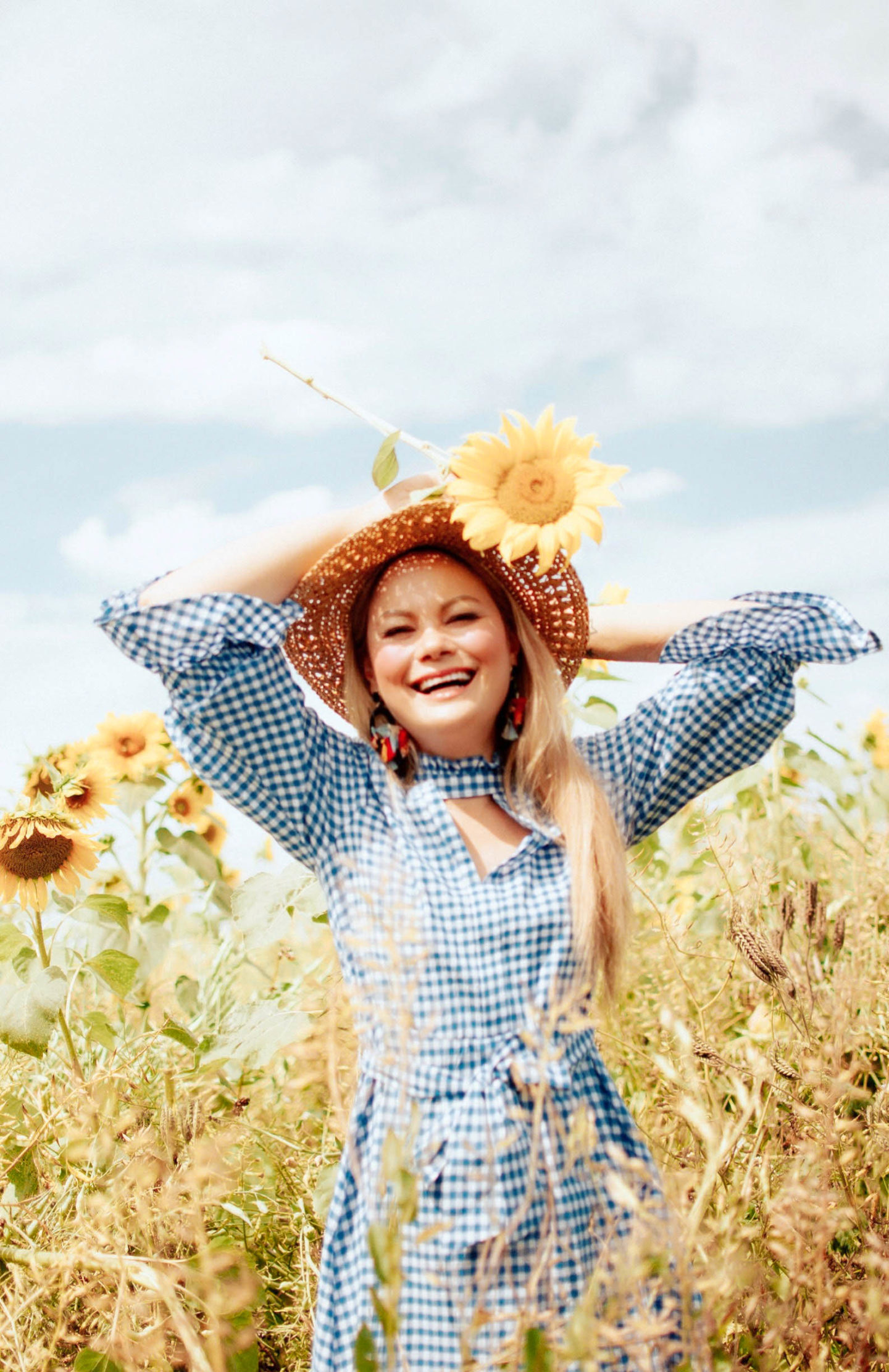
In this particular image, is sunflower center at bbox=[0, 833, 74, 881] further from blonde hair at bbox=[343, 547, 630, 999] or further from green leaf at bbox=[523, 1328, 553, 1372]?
green leaf at bbox=[523, 1328, 553, 1372]

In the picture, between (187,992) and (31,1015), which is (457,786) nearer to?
(31,1015)

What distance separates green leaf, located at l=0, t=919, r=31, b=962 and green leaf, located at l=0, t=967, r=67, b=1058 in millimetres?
118

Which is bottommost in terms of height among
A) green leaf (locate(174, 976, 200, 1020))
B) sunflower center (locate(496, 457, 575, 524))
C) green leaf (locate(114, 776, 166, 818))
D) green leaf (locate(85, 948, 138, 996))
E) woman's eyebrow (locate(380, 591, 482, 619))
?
green leaf (locate(174, 976, 200, 1020))

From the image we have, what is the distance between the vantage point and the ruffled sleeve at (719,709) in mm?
2014

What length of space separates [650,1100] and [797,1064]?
0.52 meters

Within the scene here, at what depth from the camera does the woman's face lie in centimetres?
189

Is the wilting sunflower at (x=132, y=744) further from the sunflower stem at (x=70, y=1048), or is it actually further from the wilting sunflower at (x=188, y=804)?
the sunflower stem at (x=70, y=1048)

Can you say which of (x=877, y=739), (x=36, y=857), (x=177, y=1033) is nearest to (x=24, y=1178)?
(x=177, y=1033)

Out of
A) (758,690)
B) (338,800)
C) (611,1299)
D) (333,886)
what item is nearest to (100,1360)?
(333,886)

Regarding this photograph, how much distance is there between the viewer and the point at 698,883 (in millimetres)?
3438

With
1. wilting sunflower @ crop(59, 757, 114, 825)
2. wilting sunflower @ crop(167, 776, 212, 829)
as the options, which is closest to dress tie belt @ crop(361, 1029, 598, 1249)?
wilting sunflower @ crop(59, 757, 114, 825)

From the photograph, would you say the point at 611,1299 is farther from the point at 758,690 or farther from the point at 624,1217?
the point at 758,690

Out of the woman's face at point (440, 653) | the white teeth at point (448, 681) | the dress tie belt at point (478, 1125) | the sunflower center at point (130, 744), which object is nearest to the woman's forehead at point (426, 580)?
the woman's face at point (440, 653)

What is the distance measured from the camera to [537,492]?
176cm
